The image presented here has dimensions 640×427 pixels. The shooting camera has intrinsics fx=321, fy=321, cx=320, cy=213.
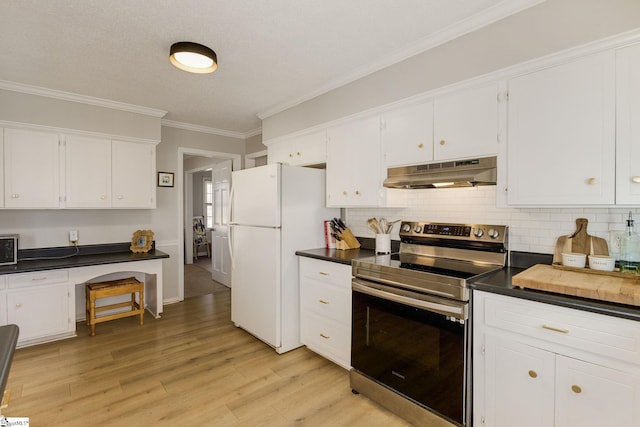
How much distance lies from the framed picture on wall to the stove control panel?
330 cm

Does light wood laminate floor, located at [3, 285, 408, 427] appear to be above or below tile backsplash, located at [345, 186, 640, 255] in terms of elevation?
below

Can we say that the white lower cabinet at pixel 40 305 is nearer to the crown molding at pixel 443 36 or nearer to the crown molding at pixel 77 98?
the crown molding at pixel 77 98

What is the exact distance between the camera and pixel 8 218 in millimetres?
3303

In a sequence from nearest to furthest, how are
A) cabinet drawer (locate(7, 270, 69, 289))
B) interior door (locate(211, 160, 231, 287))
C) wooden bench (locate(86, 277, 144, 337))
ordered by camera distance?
cabinet drawer (locate(7, 270, 69, 289)) < wooden bench (locate(86, 277, 144, 337)) < interior door (locate(211, 160, 231, 287))

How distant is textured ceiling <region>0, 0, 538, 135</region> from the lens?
194 centimetres

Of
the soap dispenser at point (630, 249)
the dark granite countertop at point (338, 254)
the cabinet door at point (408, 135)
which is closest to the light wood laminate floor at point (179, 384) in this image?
the dark granite countertop at point (338, 254)

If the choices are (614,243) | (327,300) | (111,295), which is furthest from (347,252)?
(111,295)

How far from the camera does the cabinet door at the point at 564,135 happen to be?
1.63 m

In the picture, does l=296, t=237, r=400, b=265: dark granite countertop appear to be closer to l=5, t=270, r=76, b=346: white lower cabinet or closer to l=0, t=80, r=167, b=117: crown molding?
l=5, t=270, r=76, b=346: white lower cabinet

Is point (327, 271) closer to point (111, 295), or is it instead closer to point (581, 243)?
point (581, 243)

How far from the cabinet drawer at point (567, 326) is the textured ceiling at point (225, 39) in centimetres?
169

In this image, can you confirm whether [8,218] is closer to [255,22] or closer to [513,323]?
[255,22]

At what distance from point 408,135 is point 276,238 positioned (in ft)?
4.68

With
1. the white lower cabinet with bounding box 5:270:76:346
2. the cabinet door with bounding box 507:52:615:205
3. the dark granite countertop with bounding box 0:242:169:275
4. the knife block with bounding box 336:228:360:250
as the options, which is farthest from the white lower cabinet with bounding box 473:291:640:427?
the white lower cabinet with bounding box 5:270:76:346
